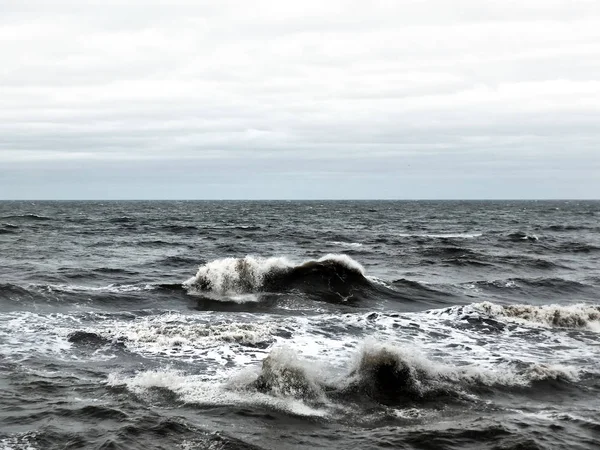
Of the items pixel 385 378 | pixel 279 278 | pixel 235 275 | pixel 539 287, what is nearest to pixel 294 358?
pixel 385 378

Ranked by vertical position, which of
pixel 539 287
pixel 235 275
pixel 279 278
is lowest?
pixel 539 287

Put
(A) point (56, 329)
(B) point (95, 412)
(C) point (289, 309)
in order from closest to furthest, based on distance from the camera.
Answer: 1. (B) point (95, 412)
2. (A) point (56, 329)
3. (C) point (289, 309)

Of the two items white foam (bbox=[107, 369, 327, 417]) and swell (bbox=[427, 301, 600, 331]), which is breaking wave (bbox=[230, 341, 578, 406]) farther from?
swell (bbox=[427, 301, 600, 331])

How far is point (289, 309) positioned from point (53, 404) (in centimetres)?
867

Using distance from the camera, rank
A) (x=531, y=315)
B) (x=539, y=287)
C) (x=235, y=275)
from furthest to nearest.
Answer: (x=539, y=287) → (x=235, y=275) → (x=531, y=315)

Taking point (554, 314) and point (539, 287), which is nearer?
point (554, 314)

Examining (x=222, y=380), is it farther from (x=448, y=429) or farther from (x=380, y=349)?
(x=448, y=429)

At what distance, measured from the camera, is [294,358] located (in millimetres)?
9398

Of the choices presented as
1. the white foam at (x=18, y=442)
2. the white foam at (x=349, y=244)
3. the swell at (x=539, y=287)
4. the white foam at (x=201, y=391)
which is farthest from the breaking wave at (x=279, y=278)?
the white foam at (x=349, y=244)

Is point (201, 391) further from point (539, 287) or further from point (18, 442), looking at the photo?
point (539, 287)

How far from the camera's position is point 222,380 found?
9367 millimetres

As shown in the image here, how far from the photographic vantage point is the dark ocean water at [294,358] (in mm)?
7375

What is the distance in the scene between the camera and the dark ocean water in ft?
24.2

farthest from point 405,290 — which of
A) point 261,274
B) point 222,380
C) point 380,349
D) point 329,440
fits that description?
point 329,440
